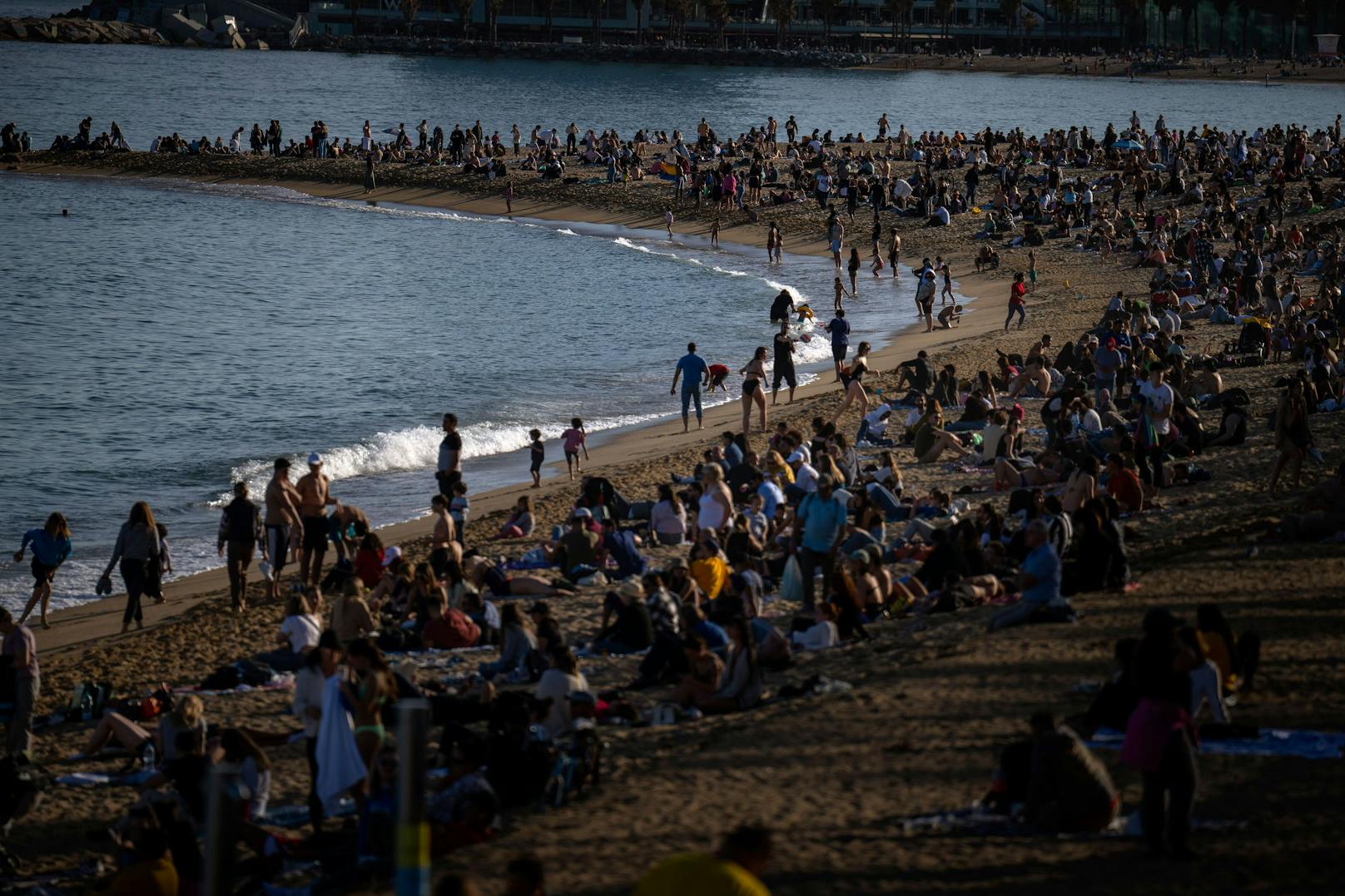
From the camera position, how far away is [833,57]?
15962 cm

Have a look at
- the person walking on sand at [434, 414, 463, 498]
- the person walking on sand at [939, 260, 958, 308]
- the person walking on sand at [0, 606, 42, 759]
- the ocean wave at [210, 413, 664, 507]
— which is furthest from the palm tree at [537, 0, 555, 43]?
the person walking on sand at [0, 606, 42, 759]

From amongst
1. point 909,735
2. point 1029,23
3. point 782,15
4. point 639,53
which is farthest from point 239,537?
point 1029,23

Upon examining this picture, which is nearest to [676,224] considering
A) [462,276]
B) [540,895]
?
[462,276]

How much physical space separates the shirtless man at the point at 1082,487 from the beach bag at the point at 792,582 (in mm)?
2517

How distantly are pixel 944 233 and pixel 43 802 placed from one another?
38543 mm

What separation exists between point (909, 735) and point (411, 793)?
19.0ft

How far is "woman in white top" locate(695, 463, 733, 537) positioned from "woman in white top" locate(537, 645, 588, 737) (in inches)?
180

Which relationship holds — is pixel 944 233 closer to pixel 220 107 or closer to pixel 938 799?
pixel 938 799

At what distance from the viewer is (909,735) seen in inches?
391

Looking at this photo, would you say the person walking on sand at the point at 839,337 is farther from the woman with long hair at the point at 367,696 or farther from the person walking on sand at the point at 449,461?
the woman with long hair at the point at 367,696

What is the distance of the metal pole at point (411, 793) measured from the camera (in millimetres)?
4574

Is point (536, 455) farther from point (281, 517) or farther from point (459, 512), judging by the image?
point (281, 517)

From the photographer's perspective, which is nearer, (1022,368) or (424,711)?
(424,711)

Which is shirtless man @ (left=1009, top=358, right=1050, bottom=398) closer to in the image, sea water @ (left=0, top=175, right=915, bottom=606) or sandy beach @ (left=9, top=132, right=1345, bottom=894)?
sandy beach @ (left=9, top=132, right=1345, bottom=894)
